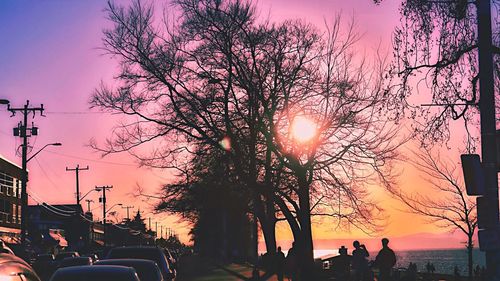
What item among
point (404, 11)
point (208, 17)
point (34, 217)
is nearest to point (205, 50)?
point (208, 17)

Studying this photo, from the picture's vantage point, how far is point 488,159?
11219mm

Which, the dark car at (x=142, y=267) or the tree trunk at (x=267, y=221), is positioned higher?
the tree trunk at (x=267, y=221)

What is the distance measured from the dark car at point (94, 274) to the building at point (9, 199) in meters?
73.3

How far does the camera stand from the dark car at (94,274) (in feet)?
40.1

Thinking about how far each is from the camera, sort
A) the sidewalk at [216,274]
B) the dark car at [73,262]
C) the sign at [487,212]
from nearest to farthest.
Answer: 1. the sign at [487,212]
2. the dark car at [73,262]
3. the sidewalk at [216,274]

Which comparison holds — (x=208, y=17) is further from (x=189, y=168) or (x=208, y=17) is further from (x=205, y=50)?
(x=189, y=168)

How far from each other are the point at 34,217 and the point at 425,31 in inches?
4585

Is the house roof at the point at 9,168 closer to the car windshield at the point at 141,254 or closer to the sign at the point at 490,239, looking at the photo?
the car windshield at the point at 141,254

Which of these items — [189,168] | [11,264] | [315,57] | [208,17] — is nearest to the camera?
[11,264]

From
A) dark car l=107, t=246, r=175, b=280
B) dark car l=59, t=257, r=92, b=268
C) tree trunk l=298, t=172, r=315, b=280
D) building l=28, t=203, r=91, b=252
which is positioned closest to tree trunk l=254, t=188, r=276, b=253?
tree trunk l=298, t=172, r=315, b=280

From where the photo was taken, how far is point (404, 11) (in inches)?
636

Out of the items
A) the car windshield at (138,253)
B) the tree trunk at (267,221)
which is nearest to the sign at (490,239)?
the car windshield at (138,253)

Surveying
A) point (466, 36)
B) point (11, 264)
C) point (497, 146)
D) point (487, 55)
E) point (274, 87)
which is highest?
point (274, 87)

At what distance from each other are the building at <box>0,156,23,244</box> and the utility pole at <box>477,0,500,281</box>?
252 feet
